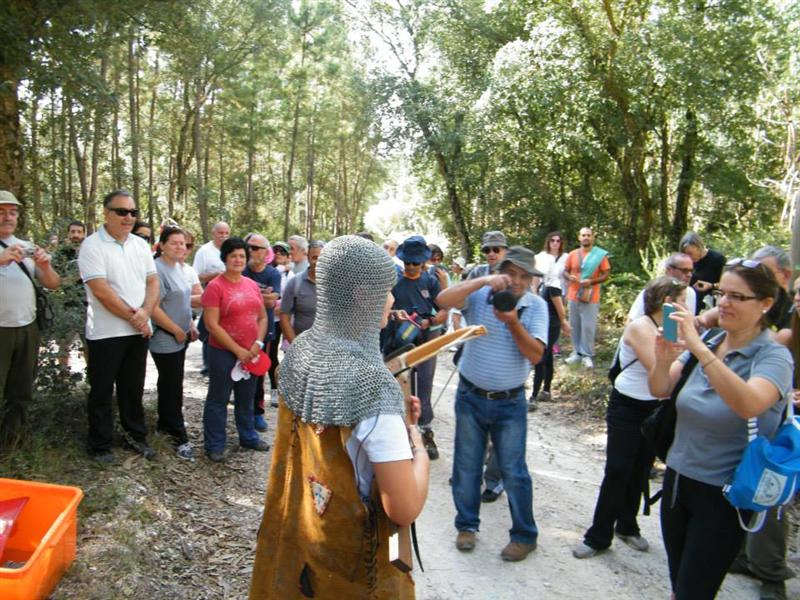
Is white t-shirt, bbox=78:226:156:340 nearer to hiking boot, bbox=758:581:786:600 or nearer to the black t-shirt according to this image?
hiking boot, bbox=758:581:786:600

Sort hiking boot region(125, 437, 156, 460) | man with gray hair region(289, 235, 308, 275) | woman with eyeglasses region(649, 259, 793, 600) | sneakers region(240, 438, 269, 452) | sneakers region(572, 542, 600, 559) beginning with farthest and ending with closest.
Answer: man with gray hair region(289, 235, 308, 275) < sneakers region(240, 438, 269, 452) < hiking boot region(125, 437, 156, 460) < sneakers region(572, 542, 600, 559) < woman with eyeglasses region(649, 259, 793, 600)

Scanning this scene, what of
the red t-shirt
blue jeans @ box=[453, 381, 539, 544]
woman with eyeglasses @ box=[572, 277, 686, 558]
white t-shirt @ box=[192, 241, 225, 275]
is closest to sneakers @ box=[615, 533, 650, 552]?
woman with eyeglasses @ box=[572, 277, 686, 558]

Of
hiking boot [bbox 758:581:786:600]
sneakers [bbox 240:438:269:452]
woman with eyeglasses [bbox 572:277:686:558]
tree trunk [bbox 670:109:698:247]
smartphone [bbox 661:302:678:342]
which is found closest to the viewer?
smartphone [bbox 661:302:678:342]

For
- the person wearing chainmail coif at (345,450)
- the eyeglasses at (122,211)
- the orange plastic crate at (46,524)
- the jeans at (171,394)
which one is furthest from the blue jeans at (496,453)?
the eyeglasses at (122,211)

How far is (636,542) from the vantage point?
13.8 ft

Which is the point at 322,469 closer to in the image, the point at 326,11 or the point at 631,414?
the point at 631,414

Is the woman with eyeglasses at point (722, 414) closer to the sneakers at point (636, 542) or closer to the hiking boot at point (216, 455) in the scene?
the sneakers at point (636, 542)

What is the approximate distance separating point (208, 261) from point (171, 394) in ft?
7.88

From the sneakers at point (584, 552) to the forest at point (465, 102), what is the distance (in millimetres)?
5157

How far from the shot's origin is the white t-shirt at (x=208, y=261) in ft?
23.2

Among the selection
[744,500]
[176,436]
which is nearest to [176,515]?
[176,436]

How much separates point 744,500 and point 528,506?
177 cm

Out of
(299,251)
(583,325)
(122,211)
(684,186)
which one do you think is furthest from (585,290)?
(684,186)

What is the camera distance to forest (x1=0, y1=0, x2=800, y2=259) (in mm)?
6777
